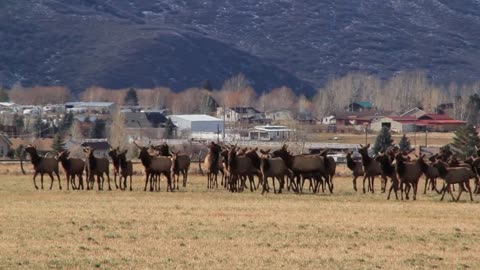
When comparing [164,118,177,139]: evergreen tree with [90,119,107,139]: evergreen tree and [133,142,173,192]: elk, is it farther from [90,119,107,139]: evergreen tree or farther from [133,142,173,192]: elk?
[133,142,173,192]: elk

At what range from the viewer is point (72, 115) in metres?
138

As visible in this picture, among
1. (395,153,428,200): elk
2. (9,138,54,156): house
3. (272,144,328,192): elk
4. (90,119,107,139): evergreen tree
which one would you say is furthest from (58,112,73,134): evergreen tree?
(395,153,428,200): elk

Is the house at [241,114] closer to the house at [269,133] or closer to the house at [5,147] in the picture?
the house at [269,133]

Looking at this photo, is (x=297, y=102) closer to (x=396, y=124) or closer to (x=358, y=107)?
(x=358, y=107)

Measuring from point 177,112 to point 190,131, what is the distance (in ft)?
134

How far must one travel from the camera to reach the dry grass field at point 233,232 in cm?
2469

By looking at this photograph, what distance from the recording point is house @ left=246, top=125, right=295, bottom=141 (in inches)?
4818

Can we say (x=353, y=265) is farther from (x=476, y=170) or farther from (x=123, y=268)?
(x=476, y=170)

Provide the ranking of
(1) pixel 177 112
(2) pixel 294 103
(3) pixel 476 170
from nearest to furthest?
(3) pixel 476 170 < (1) pixel 177 112 < (2) pixel 294 103

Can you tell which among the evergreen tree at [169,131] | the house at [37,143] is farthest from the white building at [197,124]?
the house at [37,143]

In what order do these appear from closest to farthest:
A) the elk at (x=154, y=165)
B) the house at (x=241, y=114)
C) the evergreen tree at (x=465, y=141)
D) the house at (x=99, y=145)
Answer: the elk at (x=154, y=165) → the evergreen tree at (x=465, y=141) → the house at (x=99, y=145) → the house at (x=241, y=114)

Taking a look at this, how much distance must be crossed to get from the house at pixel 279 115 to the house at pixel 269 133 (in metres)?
28.1

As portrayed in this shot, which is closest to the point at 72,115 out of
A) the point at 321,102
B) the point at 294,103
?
the point at 321,102

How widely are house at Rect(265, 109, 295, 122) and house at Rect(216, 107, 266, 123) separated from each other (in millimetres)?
1062
